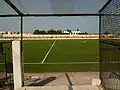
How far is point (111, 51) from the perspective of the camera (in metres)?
7.70

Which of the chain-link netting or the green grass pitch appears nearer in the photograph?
the chain-link netting

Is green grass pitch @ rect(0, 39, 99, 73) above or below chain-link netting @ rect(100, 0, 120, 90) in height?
below

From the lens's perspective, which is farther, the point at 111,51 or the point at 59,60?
the point at 59,60

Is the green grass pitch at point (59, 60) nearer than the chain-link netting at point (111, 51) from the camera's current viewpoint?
No

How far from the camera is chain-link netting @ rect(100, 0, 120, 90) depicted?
21.6ft

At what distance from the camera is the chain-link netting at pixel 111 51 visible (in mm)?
6592

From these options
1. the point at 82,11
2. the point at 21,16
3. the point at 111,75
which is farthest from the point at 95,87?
the point at 21,16

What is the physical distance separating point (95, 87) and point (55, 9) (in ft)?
8.27

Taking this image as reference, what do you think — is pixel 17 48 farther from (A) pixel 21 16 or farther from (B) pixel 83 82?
(B) pixel 83 82

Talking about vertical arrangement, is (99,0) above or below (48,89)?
above

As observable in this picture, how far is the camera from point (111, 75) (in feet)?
24.8

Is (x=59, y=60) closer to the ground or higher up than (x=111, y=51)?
closer to the ground

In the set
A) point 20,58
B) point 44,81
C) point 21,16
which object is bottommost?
point 44,81

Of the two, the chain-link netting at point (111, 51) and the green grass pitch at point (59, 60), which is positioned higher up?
the chain-link netting at point (111, 51)
